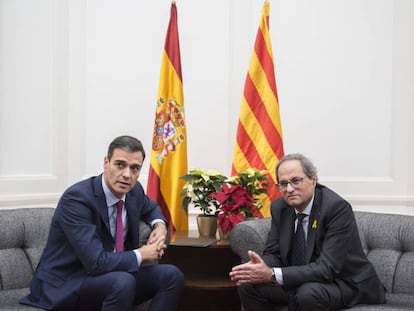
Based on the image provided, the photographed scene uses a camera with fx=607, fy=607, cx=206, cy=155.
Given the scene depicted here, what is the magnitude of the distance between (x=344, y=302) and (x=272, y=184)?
1203 millimetres

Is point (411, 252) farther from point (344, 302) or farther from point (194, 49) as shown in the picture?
point (194, 49)

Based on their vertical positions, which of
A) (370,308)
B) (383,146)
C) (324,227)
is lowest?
(370,308)

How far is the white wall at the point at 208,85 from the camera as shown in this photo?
423 centimetres

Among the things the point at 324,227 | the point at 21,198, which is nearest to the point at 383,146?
the point at 324,227

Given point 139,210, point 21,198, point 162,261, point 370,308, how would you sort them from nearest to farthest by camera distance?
point 370,308 < point 139,210 < point 162,261 < point 21,198

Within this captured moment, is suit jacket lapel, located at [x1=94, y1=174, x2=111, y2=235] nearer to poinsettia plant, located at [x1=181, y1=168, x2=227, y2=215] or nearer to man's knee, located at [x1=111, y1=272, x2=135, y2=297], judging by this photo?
man's knee, located at [x1=111, y1=272, x2=135, y2=297]

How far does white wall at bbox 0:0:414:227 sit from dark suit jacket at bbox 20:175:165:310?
4.19 feet

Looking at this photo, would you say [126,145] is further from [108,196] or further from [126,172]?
[108,196]

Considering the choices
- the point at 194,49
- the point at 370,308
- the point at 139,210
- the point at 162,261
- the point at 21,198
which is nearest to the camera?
the point at 370,308

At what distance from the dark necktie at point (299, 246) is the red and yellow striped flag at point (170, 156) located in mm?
1124

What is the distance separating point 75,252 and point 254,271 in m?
0.85

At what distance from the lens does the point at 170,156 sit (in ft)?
13.3

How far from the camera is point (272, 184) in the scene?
392 cm

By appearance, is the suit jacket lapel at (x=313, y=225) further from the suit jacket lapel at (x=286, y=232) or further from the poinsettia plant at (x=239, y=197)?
the poinsettia plant at (x=239, y=197)
